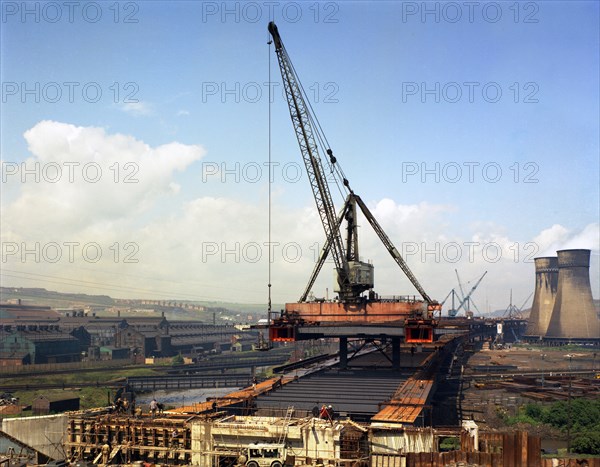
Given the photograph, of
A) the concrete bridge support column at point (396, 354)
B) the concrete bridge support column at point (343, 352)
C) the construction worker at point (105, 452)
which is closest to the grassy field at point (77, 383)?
the concrete bridge support column at point (343, 352)

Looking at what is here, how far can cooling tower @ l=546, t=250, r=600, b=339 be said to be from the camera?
183500 mm

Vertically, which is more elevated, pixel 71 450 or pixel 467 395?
pixel 71 450

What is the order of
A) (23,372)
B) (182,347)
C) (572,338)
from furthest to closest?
(572,338) → (182,347) → (23,372)

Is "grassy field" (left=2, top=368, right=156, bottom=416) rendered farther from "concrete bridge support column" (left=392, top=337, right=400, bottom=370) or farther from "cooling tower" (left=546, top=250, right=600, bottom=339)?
"cooling tower" (left=546, top=250, right=600, bottom=339)

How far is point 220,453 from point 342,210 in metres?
51.5

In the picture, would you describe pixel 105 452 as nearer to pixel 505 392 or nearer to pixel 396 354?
pixel 396 354

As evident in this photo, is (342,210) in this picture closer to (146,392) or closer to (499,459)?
(499,459)

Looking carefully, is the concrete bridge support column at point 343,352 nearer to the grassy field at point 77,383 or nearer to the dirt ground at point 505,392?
the dirt ground at point 505,392

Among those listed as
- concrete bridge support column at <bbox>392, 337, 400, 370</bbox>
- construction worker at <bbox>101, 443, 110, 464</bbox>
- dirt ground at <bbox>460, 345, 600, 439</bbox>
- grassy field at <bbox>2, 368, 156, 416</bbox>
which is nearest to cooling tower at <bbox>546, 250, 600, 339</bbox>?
dirt ground at <bbox>460, 345, 600, 439</bbox>

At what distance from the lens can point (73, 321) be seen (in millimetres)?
197000

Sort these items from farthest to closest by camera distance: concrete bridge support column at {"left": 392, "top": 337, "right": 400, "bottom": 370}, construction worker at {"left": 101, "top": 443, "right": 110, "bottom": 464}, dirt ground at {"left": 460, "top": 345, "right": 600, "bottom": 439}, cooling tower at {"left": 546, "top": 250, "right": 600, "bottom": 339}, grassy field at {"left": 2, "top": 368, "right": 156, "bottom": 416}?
Result: 1. cooling tower at {"left": 546, "top": 250, "right": 600, "bottom": 339}
2. grassy field at {"left": 2, "top": 368, "right": 156, "bottom": 416}
3. dirt ground at {"left": 460, "top": 345, "right": 600, "bottom": 439}
4. concrete bridge support column at {"left": 392, "top": 337, "right": 400, "bottom": 370}
5. construction worker at {"left": 101, "top": 443, "right": 110, "bottom": 464}

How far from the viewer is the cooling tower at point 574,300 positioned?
184 meters

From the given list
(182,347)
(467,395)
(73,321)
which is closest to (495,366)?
(467,395)

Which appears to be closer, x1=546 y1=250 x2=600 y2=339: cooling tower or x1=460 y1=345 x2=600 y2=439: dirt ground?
x1=460 y1=345 x2=600 y2=439: dirt ground
